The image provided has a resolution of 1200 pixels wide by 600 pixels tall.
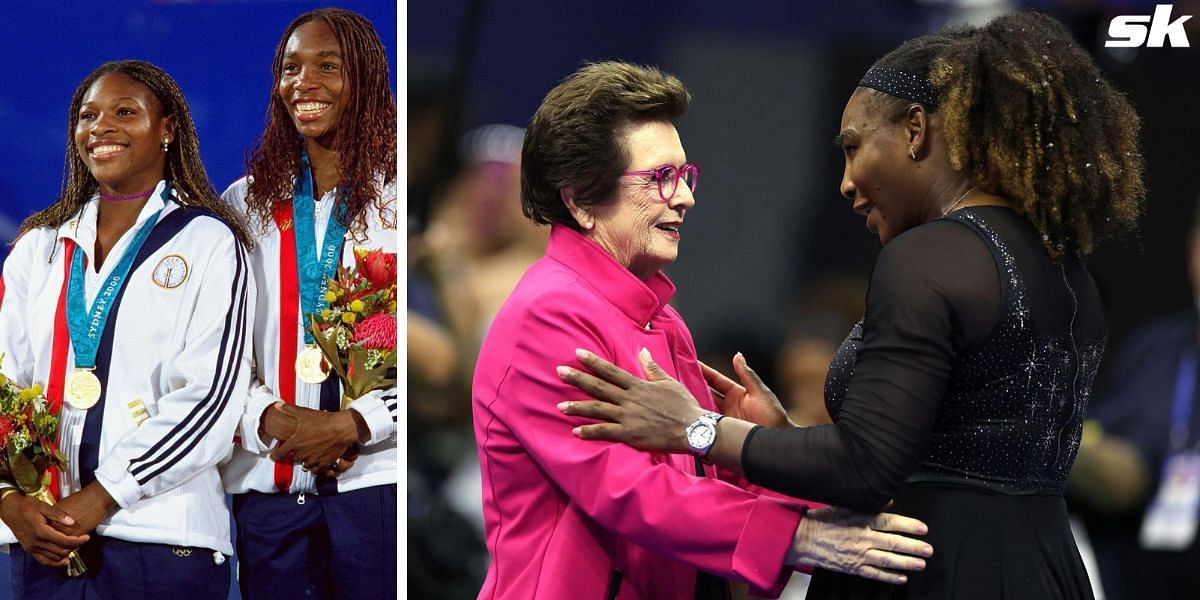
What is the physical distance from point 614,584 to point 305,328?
1769mm

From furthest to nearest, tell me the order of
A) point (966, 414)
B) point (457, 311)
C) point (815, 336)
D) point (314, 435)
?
point (457, 311) → point (815, 336) → point (314, 435) → point (966, 414)

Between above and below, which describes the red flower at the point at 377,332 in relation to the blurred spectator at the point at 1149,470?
above

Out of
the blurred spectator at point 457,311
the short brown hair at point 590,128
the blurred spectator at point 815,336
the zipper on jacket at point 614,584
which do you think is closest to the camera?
the zipper on jacket at point 614,584

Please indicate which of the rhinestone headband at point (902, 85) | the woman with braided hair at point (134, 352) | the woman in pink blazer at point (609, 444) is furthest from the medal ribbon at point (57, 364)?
the rhinestone headband at point (902, 85)

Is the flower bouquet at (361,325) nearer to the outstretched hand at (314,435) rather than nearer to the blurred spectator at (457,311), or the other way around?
the outstretched hand at (314,435)

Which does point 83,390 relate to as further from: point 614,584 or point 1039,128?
point 1039,128

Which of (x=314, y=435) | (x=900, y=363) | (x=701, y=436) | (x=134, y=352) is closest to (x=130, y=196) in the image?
(x=134, y=352)

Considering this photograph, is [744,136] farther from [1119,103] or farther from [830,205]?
[1119,103]

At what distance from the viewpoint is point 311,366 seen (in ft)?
12.4

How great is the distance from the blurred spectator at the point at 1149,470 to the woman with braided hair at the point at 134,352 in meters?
2.76

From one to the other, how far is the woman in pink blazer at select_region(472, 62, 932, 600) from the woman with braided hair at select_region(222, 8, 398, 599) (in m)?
1.36

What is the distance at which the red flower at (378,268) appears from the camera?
3.85 meters

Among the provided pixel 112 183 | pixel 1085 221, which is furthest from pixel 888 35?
pixel 112 183

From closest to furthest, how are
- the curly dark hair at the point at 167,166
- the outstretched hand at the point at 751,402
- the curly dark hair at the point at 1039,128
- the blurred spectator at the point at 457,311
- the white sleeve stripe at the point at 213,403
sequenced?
the curly dark hair at the point at 1039,128 → the outstretched hand at the point at 751,402 → the white sleeve stripe at the point at 213,403 → the curly dark hair at the point at 167,166 → the blurred spectator at the point at 457,311
